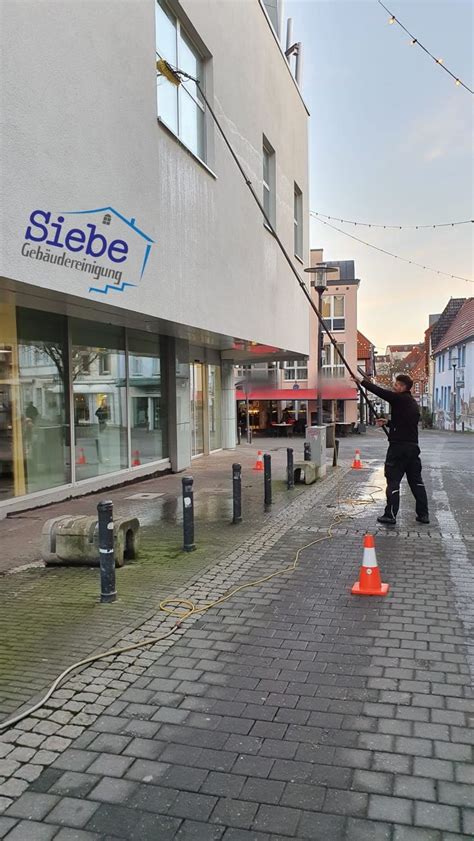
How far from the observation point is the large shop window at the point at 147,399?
13.1 m

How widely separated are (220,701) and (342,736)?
77cm

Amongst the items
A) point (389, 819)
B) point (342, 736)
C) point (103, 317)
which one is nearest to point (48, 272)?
point (103, 317)

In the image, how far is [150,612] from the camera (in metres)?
5.05

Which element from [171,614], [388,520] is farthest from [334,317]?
[171,614]

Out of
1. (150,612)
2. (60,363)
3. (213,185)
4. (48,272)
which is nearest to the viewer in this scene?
(150,612)

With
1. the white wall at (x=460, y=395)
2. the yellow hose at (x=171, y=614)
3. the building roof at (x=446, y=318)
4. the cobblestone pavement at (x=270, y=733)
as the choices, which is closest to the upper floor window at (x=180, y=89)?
the yellow hose at (x=171, y=614)

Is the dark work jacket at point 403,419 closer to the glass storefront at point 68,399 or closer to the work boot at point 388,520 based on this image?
the work boot at point 388,520

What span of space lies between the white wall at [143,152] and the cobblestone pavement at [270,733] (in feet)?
14.0

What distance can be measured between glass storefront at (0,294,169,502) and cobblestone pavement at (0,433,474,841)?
529 cm

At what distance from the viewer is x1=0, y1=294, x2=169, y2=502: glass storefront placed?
9.41 m

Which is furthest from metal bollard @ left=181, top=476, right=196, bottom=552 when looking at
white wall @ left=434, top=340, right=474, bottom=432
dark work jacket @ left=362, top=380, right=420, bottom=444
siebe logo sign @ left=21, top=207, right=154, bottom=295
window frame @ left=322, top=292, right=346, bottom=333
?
white wall @ left=434, top=340, right=474, bottom=432

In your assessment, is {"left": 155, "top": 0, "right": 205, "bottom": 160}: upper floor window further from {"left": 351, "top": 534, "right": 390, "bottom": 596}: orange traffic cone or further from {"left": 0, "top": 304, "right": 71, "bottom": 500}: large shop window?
{"left": 351, "top": 534, "right": 390, "bottom": 596}: orange traffic cone

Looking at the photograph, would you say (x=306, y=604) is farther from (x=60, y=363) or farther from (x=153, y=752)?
(x=60, y=363)

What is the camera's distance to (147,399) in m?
13.8
